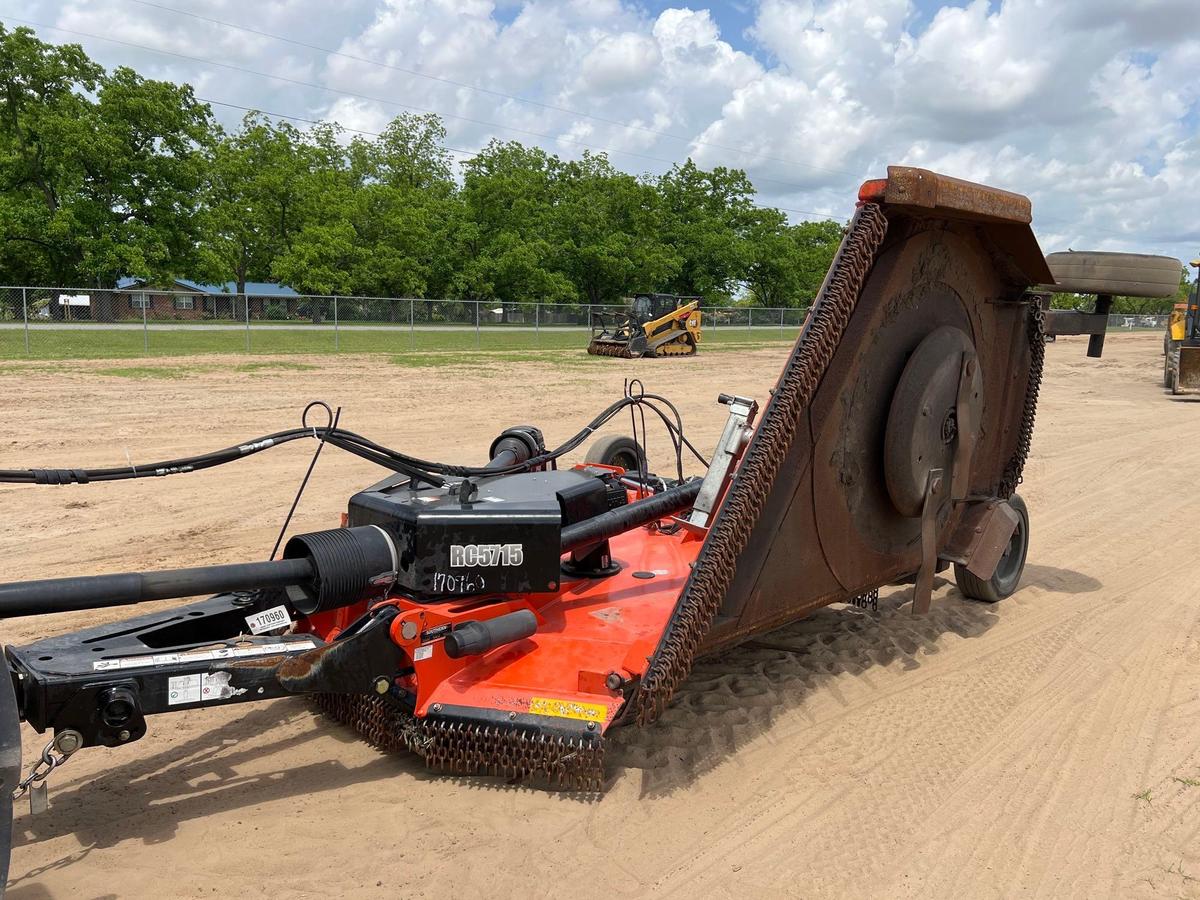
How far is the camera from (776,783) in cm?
331

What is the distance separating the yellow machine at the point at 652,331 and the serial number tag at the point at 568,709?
71.6ft

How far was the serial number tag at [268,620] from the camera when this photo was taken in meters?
3.20

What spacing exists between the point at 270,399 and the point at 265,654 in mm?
11029

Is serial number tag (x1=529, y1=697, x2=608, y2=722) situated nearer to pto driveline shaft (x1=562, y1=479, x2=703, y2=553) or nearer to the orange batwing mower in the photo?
the orange batwing mower

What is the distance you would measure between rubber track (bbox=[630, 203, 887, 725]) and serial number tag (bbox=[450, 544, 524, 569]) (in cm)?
62

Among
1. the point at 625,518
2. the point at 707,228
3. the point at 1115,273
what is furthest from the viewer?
the point at 707,228

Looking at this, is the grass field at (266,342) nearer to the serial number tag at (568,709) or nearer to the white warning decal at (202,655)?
the white warning decal at (202,655)

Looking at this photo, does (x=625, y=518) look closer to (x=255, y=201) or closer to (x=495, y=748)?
(x=495, y=748)

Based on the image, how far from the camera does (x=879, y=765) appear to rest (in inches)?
Result: 136

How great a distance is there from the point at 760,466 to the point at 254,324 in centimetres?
2713

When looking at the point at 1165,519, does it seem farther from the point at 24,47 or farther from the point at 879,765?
the point at 24,47

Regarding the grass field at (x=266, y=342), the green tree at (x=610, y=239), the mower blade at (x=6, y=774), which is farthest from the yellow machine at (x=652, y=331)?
the mower blade at (x=6, y=774)

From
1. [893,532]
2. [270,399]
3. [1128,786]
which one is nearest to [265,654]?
[893,532]

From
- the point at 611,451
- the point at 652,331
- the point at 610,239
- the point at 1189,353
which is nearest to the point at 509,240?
the point at 610,239
